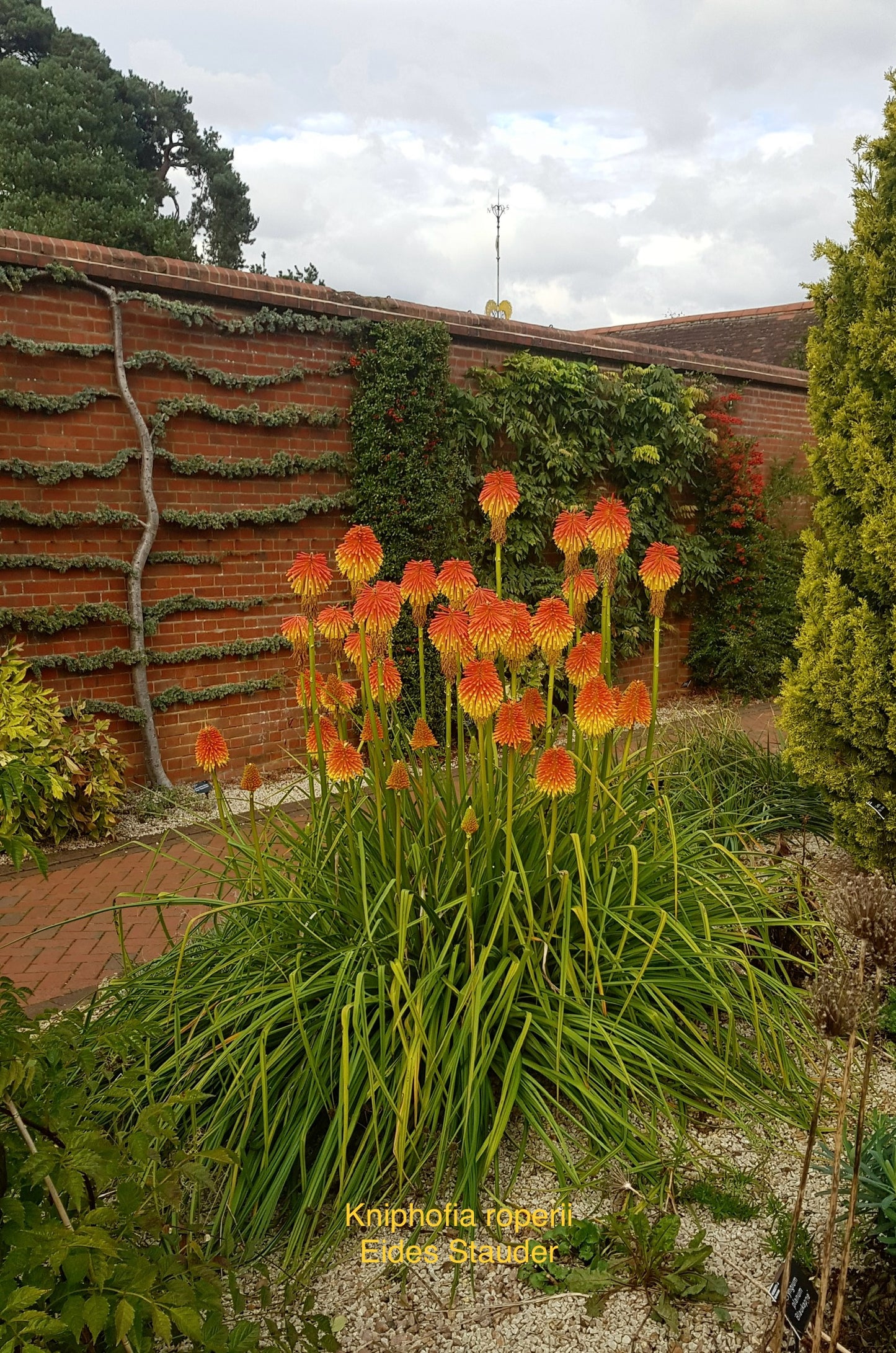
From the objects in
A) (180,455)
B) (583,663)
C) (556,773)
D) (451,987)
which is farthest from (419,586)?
(180,455)

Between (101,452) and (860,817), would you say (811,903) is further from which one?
(101,452)

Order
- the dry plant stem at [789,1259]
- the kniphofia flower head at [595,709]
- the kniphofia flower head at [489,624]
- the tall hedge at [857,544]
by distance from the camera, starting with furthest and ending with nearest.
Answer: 1. the tall hedge at [857,544]
2. the kniphofia flower head at [595,709]
3. the kniphofia flower head at [489,624]
4. the dry plant stem at [789,1259]

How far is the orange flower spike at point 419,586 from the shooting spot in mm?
2436

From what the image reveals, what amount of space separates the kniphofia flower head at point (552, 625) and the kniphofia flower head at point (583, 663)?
0.08m

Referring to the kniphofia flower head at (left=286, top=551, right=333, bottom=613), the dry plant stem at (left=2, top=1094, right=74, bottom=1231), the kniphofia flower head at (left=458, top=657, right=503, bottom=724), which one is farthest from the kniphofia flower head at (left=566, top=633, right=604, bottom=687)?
the dry plant stem at (left=2, top=1094, right=74, bottom=1231)

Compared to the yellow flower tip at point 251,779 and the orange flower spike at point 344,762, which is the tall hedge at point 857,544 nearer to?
the orange flower spike at point 344,762

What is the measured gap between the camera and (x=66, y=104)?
20.1m

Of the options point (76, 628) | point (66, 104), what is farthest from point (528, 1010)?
point (66, 104)

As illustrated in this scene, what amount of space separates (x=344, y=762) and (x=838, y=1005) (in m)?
1.31

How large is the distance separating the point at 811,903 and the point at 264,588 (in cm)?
470

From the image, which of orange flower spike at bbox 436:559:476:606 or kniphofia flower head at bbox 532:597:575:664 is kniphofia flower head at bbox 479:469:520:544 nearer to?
orange flower spike at bbox 436:559:476:606

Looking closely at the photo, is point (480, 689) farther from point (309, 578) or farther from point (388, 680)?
point (309, 578)

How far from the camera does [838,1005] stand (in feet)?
5.23

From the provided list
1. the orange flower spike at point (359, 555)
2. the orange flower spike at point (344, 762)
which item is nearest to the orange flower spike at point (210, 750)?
the orange flower spike at point (344, 762)
